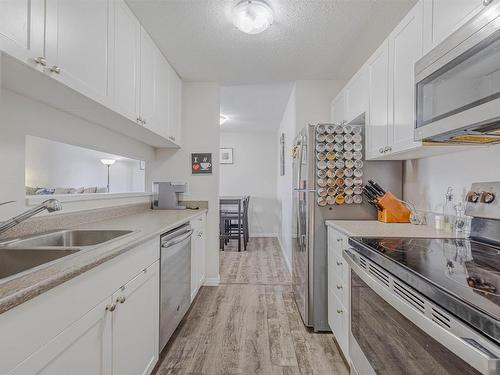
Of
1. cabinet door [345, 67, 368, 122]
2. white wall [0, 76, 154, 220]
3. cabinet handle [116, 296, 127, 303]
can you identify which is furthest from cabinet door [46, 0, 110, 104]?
cabinet door [345, 67, 368, 122]

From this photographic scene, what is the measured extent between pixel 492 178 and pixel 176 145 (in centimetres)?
265

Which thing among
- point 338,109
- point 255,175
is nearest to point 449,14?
point 338,109

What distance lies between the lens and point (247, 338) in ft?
6.38

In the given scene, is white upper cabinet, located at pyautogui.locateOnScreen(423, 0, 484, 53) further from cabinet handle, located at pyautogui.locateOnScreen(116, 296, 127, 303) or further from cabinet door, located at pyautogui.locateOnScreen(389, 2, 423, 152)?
cabinet handle, located at pyautogui.locateOnScreen(116, 296, 127, 303)

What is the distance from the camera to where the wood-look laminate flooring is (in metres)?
1.64

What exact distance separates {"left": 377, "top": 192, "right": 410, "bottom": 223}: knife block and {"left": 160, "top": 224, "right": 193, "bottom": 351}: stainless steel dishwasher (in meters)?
1.50

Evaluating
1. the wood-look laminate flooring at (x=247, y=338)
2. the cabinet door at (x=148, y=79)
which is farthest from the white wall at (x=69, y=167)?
the wood-look laminate flooring at (x=247, y=338)

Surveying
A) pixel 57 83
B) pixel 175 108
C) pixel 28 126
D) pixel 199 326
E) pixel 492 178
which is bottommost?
pixel 199 326

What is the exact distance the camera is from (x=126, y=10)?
1.74 m

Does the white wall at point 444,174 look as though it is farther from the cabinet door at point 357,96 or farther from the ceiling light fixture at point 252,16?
the ceiling light fixture at point 252,16

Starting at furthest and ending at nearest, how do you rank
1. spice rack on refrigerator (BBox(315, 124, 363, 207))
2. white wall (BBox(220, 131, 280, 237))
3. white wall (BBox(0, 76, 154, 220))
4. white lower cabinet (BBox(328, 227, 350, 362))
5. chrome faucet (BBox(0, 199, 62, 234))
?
white wall (BBox(220, 131, 280, 237)), spice rack on refrigerator (BBox(315, 124, 363, 207)), white lower cabinet (BBox(328, 227, 350, 362)), white wall (BBox(0, 76, 154, 220)), chrome faucet (BBox(0, 199, 62, 234))

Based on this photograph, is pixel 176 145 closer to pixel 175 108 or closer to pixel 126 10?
pixel 175 108

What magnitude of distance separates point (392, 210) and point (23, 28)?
2.22m

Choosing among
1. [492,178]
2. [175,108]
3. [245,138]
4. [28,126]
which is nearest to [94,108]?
[28,126]
